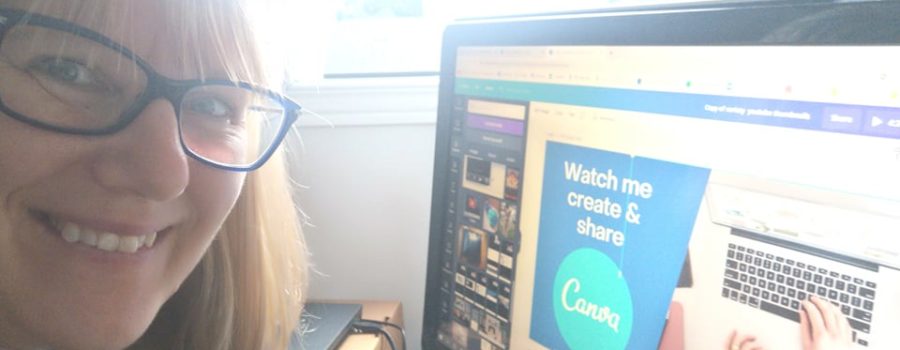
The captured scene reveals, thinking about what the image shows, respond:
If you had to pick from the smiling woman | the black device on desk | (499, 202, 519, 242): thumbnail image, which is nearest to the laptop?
(499, 202, 519, 242): thumbnail image

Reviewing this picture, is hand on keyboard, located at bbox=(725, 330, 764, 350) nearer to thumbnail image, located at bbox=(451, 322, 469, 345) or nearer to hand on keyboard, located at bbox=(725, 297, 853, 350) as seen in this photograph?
hand on keyboard, located at bbox=(725, 297, 853, 350)

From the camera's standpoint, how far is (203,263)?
714mm

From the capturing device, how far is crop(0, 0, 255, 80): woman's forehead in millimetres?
423

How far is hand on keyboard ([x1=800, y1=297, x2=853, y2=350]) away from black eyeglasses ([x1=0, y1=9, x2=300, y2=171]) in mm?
403

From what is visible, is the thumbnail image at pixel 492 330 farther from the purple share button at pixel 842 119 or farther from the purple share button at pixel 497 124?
the purple share button at pixel 842 119

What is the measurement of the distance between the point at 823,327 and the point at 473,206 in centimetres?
31

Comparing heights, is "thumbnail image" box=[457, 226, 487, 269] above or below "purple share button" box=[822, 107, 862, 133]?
below

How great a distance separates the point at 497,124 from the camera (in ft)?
1.92

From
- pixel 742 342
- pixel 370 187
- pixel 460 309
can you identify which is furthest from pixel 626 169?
Answer: pixel 370 187

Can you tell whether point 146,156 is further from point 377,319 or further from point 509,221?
point 377,319

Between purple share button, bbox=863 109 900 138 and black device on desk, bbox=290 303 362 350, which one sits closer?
purple share button, bbox=863 109 900 138

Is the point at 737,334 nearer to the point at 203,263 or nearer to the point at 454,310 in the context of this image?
the point at 454,310

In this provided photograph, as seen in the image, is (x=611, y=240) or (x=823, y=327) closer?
(x=823, y=327)

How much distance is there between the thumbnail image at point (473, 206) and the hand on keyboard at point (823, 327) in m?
0.29
